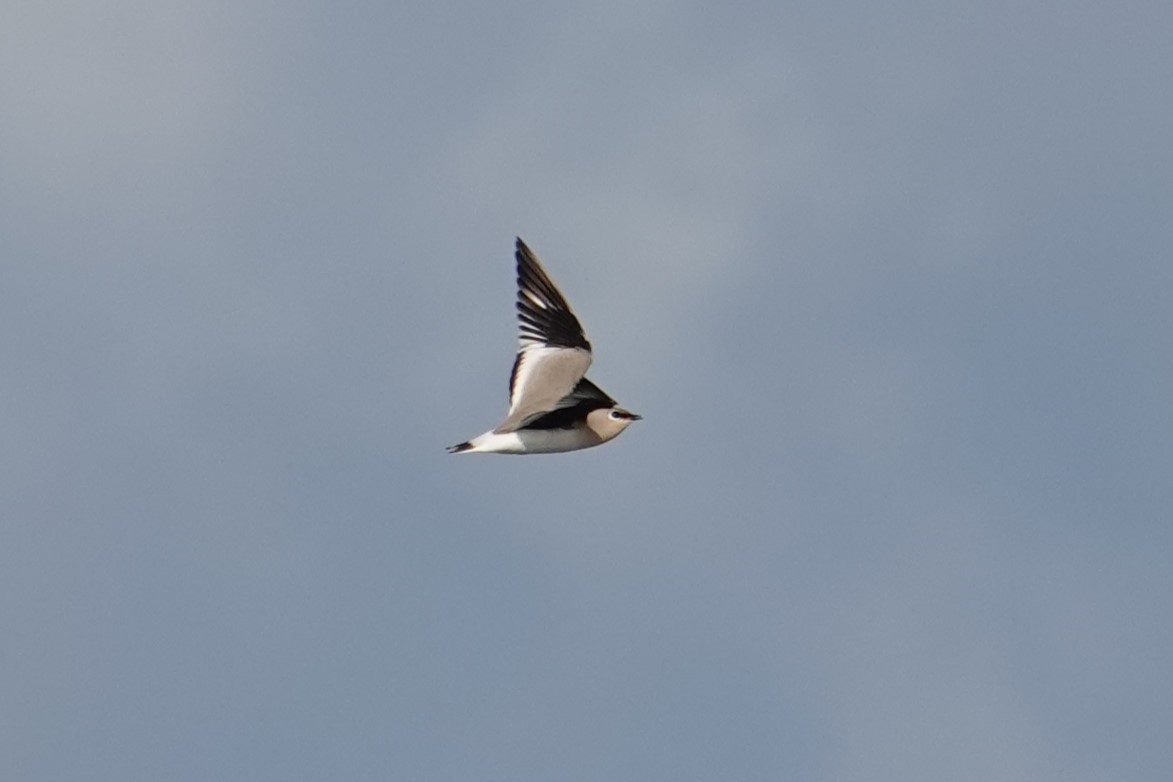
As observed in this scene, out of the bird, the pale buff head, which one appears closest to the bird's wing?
the bird

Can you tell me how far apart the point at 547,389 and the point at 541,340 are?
12.0ft

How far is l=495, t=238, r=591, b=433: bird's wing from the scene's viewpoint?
119 ft

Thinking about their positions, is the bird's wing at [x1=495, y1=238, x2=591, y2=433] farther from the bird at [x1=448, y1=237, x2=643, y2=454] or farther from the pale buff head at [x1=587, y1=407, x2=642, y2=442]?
the pale buff head at [x1=587, y1=407, x2=642, y2=442]

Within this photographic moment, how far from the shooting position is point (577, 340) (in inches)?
1502

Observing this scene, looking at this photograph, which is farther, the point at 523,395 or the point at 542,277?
the point at 542,277

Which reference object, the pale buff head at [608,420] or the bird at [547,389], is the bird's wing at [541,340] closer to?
the bird at [547,389]

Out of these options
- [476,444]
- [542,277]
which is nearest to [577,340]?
[542,277]

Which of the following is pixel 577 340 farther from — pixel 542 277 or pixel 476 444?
pixel 476 444

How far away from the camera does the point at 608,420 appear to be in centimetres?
3722

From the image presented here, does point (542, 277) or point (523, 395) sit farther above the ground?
point (542, 277)

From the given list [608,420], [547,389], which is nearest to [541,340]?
[608,420]

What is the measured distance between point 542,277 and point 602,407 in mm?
3616

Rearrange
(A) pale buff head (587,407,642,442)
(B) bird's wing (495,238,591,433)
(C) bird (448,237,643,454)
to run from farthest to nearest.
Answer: (A) pale buff head (587,407,642,442), (B) bird's wing (495,238,591,433), (C) bird (448,237,643,454)

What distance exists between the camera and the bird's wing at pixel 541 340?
3612cm
